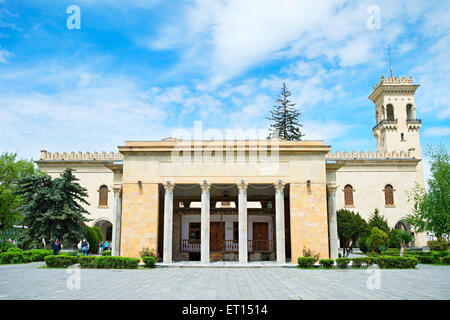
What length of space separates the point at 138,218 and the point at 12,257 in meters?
8.25

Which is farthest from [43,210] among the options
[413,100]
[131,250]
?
[413,100]

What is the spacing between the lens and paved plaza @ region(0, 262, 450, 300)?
10.9 meters

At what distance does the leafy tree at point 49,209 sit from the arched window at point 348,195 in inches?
1160

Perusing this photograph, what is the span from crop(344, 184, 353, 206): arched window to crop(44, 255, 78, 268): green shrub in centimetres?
3195

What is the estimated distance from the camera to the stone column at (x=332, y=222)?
76.4ft

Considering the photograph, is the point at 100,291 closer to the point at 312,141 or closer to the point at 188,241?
the point at 188,241

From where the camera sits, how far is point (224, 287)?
12820 mm

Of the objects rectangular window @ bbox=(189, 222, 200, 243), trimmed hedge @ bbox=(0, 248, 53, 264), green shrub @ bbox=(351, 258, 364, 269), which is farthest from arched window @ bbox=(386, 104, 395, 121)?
trimmed hedge @ bbox=(0, 248, 53, 264)

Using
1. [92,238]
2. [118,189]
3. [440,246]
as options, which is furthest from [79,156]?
[440,246]

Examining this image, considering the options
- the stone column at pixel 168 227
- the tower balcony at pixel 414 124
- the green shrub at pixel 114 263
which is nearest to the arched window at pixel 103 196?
the stone column at pixel 168 227

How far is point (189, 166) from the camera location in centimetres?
2302

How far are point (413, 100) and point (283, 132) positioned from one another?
1831cm

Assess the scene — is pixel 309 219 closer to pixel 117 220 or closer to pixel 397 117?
pixel 117 220

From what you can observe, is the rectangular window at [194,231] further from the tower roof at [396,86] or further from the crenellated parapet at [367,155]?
the tower roof at [396,86]
